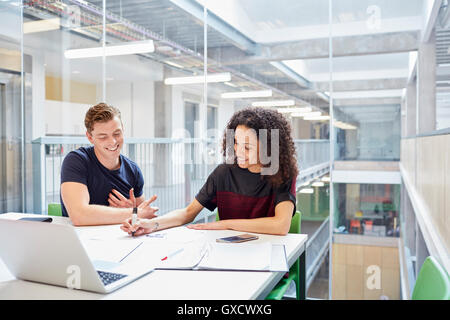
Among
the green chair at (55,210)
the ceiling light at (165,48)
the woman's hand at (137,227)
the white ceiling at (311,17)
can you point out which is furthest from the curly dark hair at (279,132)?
the ceiling light at (165,48)

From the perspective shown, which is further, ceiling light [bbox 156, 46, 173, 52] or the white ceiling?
ceiling light [bbox 156, 46, 173, 52]

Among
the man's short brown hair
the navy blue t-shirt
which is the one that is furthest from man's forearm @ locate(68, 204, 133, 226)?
the man's short brown hair

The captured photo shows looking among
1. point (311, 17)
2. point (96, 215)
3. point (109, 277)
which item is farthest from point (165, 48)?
point (109, 277)

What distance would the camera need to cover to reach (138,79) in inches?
184

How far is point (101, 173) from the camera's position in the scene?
2.30 m

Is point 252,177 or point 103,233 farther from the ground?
point 252,177

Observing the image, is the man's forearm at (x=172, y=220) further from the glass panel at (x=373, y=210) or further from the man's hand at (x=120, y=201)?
the glass panel at (x=373, y=210)

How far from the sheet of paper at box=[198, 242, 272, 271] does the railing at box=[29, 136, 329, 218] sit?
2.51m

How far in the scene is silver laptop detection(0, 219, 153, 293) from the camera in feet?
3.38

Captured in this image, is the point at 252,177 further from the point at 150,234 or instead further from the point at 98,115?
the point at 98,115

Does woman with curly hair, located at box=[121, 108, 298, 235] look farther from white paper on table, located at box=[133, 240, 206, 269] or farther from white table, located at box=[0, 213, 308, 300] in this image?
white table, located at box=[0, 213, 308, 300]

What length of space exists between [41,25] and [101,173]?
324cm

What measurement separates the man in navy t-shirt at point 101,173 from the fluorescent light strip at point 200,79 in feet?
7.09
